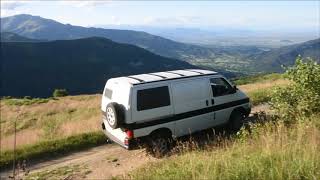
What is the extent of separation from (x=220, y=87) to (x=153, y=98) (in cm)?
296

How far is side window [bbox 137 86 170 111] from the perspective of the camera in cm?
1231

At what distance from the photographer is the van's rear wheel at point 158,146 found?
12609 mm

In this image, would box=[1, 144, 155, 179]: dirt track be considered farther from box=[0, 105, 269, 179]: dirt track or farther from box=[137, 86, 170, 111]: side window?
box=[137, 86, 170, 111]: side window

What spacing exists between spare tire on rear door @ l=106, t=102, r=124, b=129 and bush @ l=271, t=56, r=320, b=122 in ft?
14.8

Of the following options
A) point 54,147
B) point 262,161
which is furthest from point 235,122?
point 262,161

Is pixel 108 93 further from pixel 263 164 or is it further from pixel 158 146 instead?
pixel 263 164

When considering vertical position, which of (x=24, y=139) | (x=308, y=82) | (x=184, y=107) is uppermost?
(x=308, y=82)

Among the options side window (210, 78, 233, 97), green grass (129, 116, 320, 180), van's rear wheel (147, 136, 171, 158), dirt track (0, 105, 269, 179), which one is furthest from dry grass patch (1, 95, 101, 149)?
green grass (129, 116, 320, 180)

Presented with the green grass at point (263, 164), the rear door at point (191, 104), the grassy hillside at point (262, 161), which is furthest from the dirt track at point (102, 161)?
the green grass at point (263, 164)

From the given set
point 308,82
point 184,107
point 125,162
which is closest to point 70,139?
point 125,162

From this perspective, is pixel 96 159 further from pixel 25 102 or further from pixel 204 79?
pixel 25 102

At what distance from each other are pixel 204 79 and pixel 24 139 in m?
9.07

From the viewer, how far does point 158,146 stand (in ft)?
41.6

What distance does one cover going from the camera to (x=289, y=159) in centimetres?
650
